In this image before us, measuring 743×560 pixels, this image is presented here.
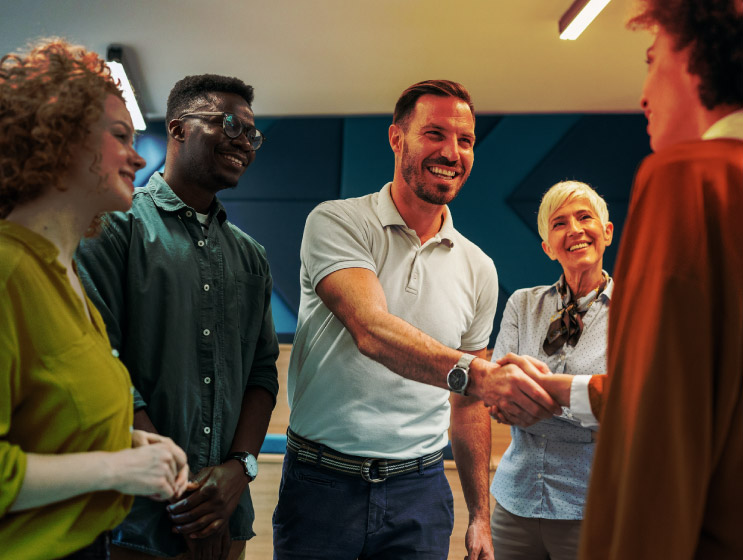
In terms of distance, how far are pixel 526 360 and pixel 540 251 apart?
285 cm

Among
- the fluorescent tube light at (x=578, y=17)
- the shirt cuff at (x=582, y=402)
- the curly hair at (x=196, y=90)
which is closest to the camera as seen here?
the shirt cuff at (x=582, y=402)

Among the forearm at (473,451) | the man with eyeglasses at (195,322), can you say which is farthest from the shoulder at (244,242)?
the forearm at (473,451)

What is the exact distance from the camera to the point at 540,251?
4.33 meters

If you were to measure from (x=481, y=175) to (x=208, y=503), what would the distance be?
330cm

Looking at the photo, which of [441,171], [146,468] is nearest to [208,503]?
[146,468]

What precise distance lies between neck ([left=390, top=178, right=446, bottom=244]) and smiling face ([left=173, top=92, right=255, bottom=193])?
487 mm

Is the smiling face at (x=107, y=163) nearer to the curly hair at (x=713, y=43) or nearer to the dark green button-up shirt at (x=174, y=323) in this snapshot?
the dark green button-up shirt at (x=174, y=323)

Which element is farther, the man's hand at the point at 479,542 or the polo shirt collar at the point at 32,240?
the man's hand at the point at 479,542

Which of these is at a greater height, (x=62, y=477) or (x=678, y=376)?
(x=678, y=376)

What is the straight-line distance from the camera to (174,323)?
1.59 m

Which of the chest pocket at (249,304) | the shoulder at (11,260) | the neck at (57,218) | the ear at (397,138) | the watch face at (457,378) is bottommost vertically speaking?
the watch face at (457,378)

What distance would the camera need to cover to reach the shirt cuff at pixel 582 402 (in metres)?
1.27

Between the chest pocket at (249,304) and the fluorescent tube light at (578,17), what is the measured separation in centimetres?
239

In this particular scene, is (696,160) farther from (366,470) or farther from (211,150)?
(211,150)
